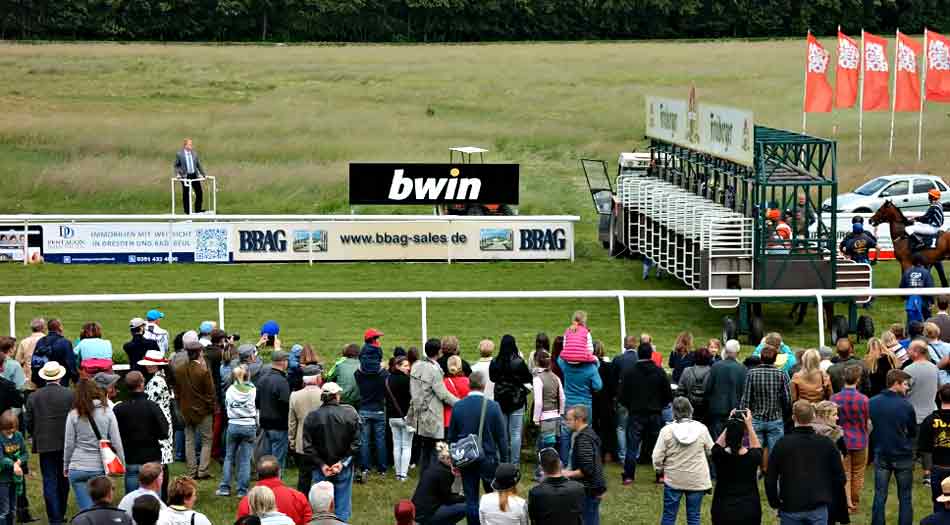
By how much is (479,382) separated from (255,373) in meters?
2.76

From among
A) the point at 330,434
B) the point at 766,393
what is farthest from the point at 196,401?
the point at 766,393

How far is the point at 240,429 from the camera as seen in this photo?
12984 mm

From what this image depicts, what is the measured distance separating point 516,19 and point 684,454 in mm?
72648

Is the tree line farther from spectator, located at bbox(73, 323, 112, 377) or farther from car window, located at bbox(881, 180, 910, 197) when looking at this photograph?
spectator, located at bbox(73, 323, 112, 377)

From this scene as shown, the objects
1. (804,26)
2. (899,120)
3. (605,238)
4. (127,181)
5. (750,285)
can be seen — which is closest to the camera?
(750,285)

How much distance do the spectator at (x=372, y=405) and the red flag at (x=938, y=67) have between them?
27.7 meters

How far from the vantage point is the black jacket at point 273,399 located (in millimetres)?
12922

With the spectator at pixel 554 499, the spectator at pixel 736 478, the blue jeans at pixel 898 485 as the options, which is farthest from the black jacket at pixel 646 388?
the spectator at pixel 554 499

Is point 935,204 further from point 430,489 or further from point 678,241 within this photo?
point 430,489

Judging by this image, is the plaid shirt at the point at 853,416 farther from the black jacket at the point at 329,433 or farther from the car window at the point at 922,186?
the car window at the point at 922,186

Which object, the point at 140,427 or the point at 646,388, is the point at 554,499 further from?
the point at 646,388

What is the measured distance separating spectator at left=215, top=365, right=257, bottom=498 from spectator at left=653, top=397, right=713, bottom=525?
141 inches

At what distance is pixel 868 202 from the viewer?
32969mm

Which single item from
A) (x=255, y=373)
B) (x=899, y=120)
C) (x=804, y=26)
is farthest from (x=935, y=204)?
(x=804, y=26)
